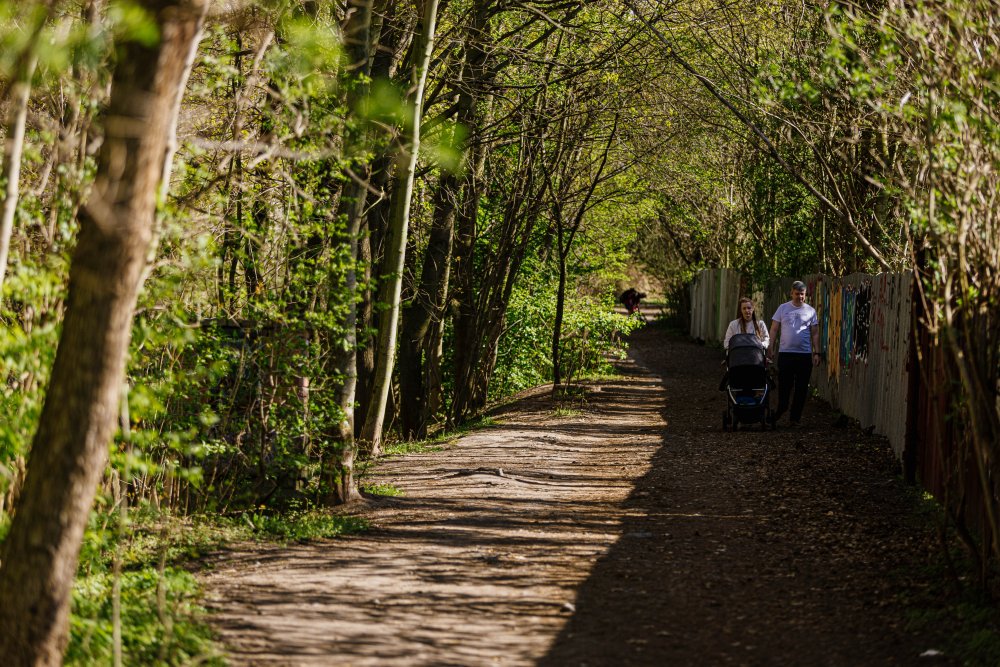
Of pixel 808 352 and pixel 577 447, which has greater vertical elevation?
pixel 808 352

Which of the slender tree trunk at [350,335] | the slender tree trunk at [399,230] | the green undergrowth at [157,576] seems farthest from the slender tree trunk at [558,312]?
the green undergrowth at [157,576]

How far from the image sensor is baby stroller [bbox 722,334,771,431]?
51.8 feet

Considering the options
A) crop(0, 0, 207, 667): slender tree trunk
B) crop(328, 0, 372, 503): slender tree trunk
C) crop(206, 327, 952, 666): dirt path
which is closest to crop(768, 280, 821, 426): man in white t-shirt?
crop(206, 327, 952, 666): dirt path

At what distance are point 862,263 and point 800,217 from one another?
6444mm

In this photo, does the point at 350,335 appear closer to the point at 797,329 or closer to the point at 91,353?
the point at 91,353

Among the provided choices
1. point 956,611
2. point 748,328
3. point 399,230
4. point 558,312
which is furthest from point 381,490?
point 558,312

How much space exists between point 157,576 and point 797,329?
35.5 ft

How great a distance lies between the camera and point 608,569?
8289 mm

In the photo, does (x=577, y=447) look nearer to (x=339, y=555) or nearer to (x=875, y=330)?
(x=875, y=330)

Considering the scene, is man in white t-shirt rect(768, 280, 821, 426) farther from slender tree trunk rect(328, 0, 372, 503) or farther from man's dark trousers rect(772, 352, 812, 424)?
slender tree trunk rect(328, 0, 372, 503)

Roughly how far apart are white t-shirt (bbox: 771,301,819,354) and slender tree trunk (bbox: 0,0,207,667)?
1241 centimetres

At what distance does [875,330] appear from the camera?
595 inches

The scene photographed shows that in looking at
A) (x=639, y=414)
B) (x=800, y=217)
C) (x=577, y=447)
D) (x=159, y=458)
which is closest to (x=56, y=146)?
(x=159, y=458)

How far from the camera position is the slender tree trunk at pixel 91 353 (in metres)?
4.68
